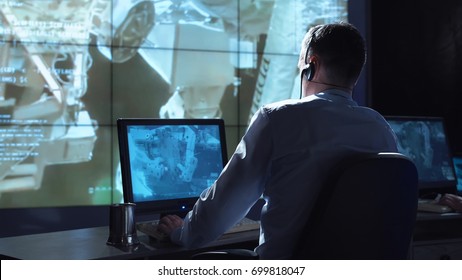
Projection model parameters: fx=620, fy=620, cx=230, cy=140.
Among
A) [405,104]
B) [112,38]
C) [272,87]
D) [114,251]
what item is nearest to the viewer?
[114,251]

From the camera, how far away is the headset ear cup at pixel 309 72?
1799 mm

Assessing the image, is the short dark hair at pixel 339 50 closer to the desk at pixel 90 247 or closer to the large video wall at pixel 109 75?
the desk at pixel 90 247

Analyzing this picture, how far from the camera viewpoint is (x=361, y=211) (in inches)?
61.4

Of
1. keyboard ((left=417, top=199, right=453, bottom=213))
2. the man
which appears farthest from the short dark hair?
keyboard ((left=417, top=199, right=453, bottom=213))

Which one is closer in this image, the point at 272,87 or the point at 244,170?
the point at 244,170

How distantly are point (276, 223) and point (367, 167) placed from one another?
305 millimetres

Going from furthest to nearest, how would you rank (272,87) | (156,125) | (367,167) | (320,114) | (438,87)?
(272,87), (438,87), (156,125), (320,114), (367,167)

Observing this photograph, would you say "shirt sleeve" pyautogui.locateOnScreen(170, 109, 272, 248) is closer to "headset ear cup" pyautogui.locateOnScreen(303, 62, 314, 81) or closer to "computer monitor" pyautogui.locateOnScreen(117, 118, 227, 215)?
"headset ear cup" pyautogui.locateOnScreen(303, 62, 314, 81)

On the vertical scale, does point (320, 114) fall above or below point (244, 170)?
above

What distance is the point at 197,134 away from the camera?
2.46 m

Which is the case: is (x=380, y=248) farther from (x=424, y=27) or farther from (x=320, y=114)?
(x=424, y=27)

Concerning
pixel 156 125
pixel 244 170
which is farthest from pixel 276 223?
pixel 156 125

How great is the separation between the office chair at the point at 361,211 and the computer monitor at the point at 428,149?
1.52 metres

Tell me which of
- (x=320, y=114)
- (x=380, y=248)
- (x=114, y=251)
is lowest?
(x=114, y=251)
